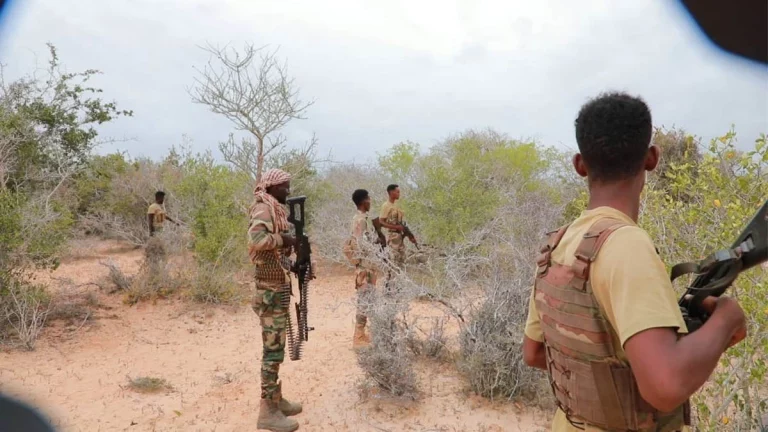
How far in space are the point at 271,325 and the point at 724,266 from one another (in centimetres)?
301

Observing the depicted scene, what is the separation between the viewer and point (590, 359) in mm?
1119

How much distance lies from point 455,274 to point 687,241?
2.06 meters

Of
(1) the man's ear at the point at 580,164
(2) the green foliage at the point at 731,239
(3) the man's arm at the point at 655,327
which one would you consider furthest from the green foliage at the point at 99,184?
(3) the man's arm at the point at 655,327

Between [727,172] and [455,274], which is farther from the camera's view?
[455,274]

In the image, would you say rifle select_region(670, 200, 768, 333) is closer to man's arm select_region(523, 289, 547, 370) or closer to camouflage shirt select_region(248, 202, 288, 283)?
man's arm select_region(523, 289, 547, 370)

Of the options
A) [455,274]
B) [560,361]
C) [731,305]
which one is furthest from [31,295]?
[731,305]

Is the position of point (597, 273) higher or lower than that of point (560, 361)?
higher

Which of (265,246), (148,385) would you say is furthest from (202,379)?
(265,246)

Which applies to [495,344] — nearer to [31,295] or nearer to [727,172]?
[727,172]

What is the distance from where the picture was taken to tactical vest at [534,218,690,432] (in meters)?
1.08

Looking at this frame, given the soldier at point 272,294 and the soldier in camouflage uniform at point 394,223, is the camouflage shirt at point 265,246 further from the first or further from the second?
the soldier in camouflage uniform at point 394,223

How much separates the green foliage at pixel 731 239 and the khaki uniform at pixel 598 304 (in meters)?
1.24

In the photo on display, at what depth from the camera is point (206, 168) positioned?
31.2 feet

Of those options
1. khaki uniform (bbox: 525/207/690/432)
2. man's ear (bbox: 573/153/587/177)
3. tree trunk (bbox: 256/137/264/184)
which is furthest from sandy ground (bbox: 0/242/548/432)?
tree trunk (bbox: 256/137/264/184)
